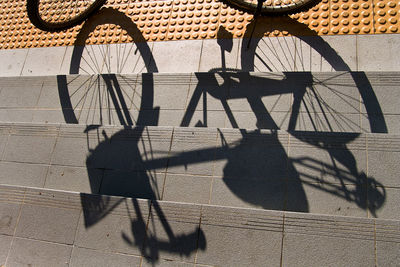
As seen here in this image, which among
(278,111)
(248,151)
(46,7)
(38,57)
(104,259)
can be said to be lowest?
(104,259)

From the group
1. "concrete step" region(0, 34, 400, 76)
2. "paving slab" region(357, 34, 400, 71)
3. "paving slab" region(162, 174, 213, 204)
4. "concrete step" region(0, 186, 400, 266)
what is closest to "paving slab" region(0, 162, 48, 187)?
"concrete step" region(0, 186, 400, 266)

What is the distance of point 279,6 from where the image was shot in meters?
6.85

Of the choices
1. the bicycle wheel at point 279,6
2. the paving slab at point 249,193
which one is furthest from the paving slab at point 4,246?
the bicycle wheel at point 279,6

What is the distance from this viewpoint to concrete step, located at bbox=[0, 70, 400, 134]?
520 centimetres

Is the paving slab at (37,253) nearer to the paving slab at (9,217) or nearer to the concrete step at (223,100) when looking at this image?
the paving slab at (9,217)

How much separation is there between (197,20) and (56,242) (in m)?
5.43

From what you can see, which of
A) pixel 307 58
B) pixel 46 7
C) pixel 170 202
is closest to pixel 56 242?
pixel 170 202

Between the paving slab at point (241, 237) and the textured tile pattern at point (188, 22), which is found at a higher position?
the textured tile pattern at point (188, 22)

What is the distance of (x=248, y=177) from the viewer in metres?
4.61

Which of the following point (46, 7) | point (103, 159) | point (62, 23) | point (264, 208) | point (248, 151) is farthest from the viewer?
point (46, 7)

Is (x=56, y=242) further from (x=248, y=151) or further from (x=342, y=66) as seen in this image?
(x=342, y=66)

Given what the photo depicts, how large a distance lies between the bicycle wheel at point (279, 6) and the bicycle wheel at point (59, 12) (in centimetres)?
379

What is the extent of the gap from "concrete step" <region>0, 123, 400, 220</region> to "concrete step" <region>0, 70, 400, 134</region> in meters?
0.76

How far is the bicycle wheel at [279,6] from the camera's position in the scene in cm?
640
